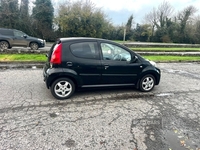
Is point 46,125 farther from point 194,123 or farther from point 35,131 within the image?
point 194,123

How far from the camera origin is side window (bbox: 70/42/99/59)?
4.11m

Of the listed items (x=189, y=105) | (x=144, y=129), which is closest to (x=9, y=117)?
(x=144, y=129)

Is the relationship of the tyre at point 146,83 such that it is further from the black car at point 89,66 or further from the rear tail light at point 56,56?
the rear tail light at point 56,56

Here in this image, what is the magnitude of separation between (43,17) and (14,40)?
42.7ft

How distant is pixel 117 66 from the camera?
445cm

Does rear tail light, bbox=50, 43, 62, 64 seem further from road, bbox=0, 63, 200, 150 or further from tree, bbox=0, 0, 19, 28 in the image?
tree, bbox=0, 0, 19, 28

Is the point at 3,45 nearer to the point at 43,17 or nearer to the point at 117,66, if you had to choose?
the point at 117,66

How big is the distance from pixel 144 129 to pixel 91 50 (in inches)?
94.1

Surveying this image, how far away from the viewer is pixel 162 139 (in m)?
2.76

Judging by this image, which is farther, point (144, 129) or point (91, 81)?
point (91, 81)

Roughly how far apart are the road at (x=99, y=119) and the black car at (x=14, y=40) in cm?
788

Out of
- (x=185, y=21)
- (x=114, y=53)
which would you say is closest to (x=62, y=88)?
(x=114, y=53)

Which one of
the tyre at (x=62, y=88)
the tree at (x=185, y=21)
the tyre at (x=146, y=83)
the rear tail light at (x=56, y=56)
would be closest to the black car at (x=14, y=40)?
the rear tail light at (x=56, y=56)

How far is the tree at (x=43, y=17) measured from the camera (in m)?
23.1
